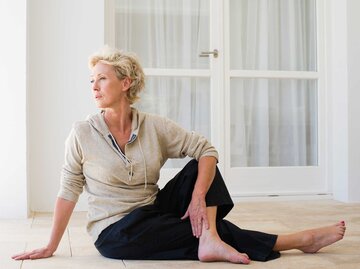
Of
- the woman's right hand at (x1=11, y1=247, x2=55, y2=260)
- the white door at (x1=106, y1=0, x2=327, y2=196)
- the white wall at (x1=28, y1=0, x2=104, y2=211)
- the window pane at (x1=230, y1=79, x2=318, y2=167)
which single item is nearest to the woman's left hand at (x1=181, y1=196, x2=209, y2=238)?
the woman's right hand at (x1=11, y1=247, x2=55, y2=260)

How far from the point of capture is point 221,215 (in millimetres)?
2201

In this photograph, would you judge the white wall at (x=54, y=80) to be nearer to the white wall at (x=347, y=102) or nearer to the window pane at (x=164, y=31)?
the window pane at (x=164, y=31)

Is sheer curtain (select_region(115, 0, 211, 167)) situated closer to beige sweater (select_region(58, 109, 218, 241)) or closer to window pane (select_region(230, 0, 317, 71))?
window pane (select_region(230, 0, 317, 71))

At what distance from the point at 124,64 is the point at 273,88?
262cm

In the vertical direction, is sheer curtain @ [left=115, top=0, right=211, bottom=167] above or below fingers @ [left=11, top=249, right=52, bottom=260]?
above

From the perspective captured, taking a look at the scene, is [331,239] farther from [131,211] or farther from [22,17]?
[22,17]

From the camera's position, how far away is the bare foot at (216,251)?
2.07 metres

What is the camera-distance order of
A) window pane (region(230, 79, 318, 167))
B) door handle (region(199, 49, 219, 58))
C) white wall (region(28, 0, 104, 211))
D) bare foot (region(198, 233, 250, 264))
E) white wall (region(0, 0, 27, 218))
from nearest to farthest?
bare foot (region(198, 233, 250, 264)), white wall (region(0, 0, 27, 218)), white wall (region(28, 0, 104, 211)), door handle (region(199, 49, 219, 58)), window pane (region(230, 79, 318, 167))

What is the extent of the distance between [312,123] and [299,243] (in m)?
2.58

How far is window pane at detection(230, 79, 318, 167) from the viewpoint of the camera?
455cm

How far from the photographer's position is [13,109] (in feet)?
11.9

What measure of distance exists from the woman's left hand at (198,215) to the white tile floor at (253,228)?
0.13 metres

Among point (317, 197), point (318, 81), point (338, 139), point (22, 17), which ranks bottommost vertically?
point (317, 197)

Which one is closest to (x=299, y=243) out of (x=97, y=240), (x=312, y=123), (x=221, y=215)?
(x=221, y=215)
